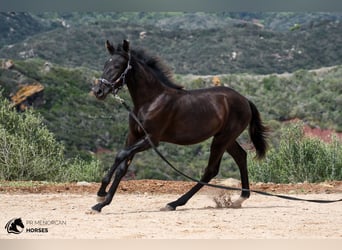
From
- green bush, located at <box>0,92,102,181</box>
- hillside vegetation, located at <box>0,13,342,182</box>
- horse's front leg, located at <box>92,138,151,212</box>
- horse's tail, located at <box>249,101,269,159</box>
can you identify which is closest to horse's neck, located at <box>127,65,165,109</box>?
horse's front leg, located at <box>92,138,151,212</box>

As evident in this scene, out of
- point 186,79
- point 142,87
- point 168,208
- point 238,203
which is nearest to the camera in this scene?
point 142,87

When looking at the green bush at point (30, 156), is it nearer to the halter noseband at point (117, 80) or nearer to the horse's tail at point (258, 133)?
the horse's tail at point (258, 133)

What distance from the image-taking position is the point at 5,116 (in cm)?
1800

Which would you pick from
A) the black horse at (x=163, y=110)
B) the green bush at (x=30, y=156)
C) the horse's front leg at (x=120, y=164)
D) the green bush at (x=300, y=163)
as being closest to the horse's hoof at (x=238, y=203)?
the black horse at (x=163, y=110)

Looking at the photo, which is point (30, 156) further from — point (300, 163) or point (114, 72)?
point (114, 72)

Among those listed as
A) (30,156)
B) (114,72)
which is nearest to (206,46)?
(30,156)

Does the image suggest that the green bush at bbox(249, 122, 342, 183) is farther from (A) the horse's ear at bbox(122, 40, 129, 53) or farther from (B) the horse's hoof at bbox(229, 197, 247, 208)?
(A) the horse's ear at bbox(122, 40, 129, 53)

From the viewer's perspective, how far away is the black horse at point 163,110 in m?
9.15

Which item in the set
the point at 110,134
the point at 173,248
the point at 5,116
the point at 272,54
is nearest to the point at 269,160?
the point at 5,116

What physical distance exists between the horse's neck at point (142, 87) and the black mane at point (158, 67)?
0.62 ft

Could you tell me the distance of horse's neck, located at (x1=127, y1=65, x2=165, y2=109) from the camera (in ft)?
30.8

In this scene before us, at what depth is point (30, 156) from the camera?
1503 centimetres

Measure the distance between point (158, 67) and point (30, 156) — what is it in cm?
612

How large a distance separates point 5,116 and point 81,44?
1266 inches
